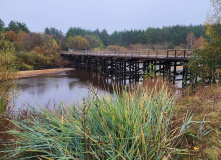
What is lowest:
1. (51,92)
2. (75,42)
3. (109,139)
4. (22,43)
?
(51,92)

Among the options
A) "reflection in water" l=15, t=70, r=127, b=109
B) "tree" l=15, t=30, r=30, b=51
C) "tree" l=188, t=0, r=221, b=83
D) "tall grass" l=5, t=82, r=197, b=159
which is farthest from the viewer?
"tree" l=15, t=30, r=30, b=51

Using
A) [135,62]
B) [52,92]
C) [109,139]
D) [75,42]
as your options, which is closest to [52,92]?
[52,92]

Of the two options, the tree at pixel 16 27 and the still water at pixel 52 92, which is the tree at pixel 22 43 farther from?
the still water at pixel 52 92

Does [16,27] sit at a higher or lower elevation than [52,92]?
higher

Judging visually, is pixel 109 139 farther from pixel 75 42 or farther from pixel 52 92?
pixel 75 42

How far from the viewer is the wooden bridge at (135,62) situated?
679 inches

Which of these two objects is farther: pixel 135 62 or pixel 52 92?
pixel 135 62

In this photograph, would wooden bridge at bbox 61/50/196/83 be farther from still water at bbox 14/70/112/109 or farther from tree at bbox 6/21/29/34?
tree at bbox 6/21/29/34

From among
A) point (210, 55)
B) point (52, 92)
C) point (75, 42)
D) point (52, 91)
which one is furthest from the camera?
point (75, 42)

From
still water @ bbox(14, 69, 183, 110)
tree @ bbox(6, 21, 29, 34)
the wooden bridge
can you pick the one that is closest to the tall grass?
still water @ bbox(14, 69, 183, 110)

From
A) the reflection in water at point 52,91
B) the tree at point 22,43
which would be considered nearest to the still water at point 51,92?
the reflection in water at point 52,91

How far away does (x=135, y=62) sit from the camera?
25.0 m

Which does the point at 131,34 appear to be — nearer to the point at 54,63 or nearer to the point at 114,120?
the point at 54,63

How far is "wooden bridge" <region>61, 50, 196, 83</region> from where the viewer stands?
17.2 m
